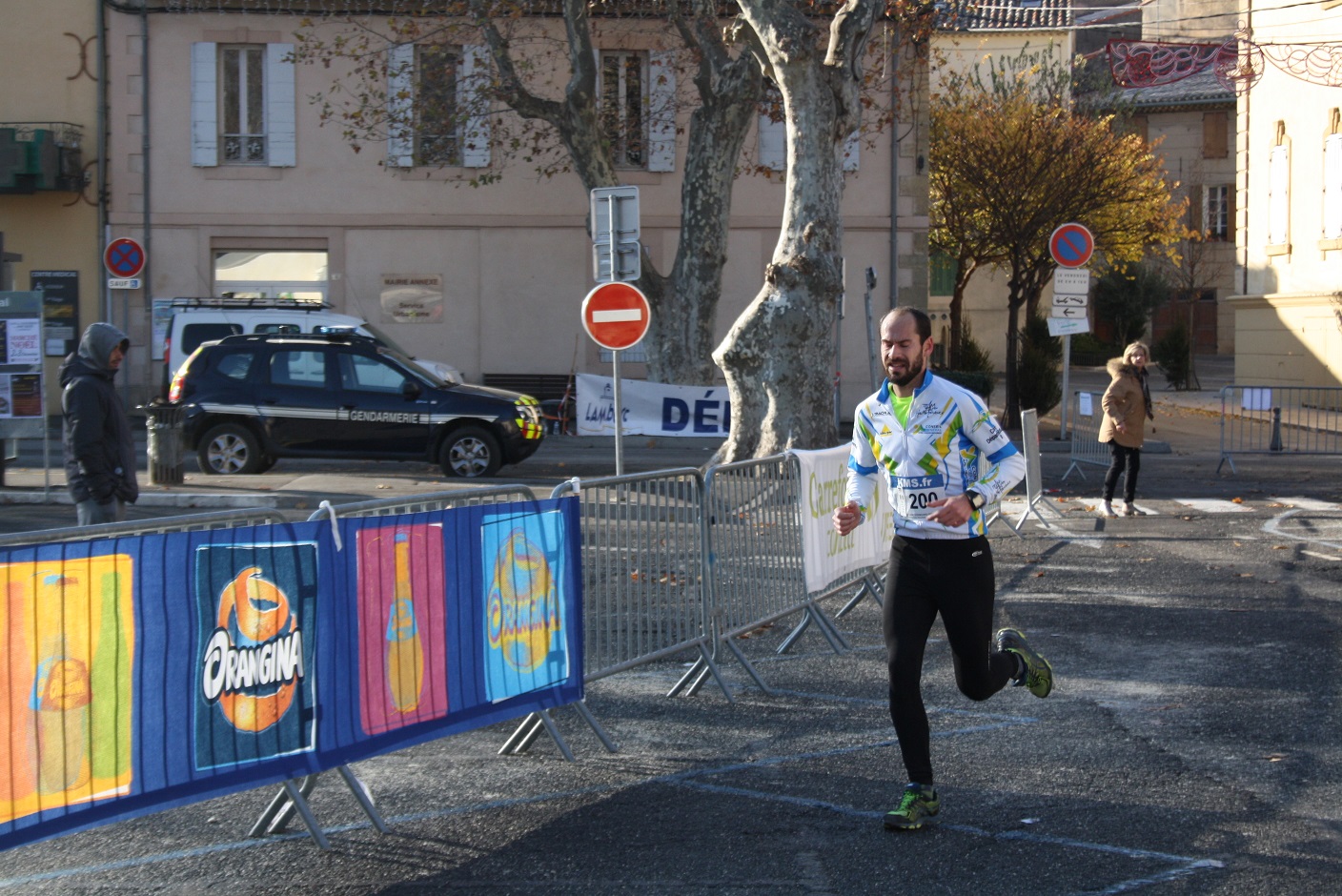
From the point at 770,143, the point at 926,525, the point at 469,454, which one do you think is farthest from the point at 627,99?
the point at 926,525

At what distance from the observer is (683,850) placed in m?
4.98

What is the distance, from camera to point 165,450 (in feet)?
54.4

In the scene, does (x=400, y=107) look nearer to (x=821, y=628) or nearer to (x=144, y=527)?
(x=821, y=628)

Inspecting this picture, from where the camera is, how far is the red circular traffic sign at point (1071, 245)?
57.1ft

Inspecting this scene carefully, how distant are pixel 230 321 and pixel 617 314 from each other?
10802mm

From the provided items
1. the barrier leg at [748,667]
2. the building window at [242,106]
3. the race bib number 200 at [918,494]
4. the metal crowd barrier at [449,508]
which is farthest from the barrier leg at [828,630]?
the building window at [242,106]

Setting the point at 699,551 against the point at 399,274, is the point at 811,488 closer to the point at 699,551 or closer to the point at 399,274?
the point at 699,551

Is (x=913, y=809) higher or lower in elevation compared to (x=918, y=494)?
lower

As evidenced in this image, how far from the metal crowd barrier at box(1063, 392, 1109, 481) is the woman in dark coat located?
3.16 metres

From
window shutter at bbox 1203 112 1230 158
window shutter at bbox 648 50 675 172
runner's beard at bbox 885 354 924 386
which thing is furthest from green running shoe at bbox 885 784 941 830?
window shutter at bbox 1203 112 1230 158

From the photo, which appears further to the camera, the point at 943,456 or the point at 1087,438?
the point at 1087,438

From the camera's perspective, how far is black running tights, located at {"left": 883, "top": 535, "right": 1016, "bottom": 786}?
17.0ft

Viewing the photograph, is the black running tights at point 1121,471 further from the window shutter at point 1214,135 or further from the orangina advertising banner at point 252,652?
the window shutter at point 1214,135

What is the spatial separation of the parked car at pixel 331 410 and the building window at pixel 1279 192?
20.6 m
